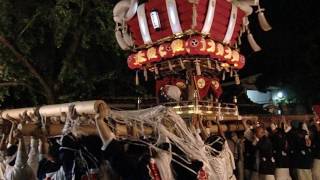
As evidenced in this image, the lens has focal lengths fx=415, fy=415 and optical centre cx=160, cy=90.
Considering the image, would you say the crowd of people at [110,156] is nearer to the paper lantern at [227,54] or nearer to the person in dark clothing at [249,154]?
the person in dark clothing at [249,154]

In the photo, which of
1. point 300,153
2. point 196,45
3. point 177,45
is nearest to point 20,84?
point 177,45

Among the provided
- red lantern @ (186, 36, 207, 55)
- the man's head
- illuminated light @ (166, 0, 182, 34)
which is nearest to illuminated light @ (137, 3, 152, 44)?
illuminated light @ (166, 0, 182, 34)

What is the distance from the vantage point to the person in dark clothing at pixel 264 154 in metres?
6.11

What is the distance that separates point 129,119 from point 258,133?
10.0 feet

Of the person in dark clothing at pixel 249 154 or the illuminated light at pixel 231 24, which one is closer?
the person in dark clothing at pixel 249 154

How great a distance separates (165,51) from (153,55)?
10.1 inches

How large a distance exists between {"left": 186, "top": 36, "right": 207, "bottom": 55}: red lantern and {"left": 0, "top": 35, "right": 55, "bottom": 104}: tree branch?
426 centimetres

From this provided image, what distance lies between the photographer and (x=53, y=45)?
10.6 meters

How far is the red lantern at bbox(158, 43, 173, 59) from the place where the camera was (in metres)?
7.11

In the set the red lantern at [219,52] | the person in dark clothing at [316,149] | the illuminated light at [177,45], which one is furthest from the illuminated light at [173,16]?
the person in dark clothing at [316,149]

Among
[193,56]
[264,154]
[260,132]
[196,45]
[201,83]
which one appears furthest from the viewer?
[201,83]

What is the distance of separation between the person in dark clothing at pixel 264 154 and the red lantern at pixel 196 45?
1.64 metres

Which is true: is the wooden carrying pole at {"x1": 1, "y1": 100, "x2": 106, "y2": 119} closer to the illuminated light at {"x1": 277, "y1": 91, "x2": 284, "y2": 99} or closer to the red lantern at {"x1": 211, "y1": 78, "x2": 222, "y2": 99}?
the red lantern at {"x1": 211, "y1": 78, "x2": 222, "y2": 99}

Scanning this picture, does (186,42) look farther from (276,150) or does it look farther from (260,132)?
(276,150)
